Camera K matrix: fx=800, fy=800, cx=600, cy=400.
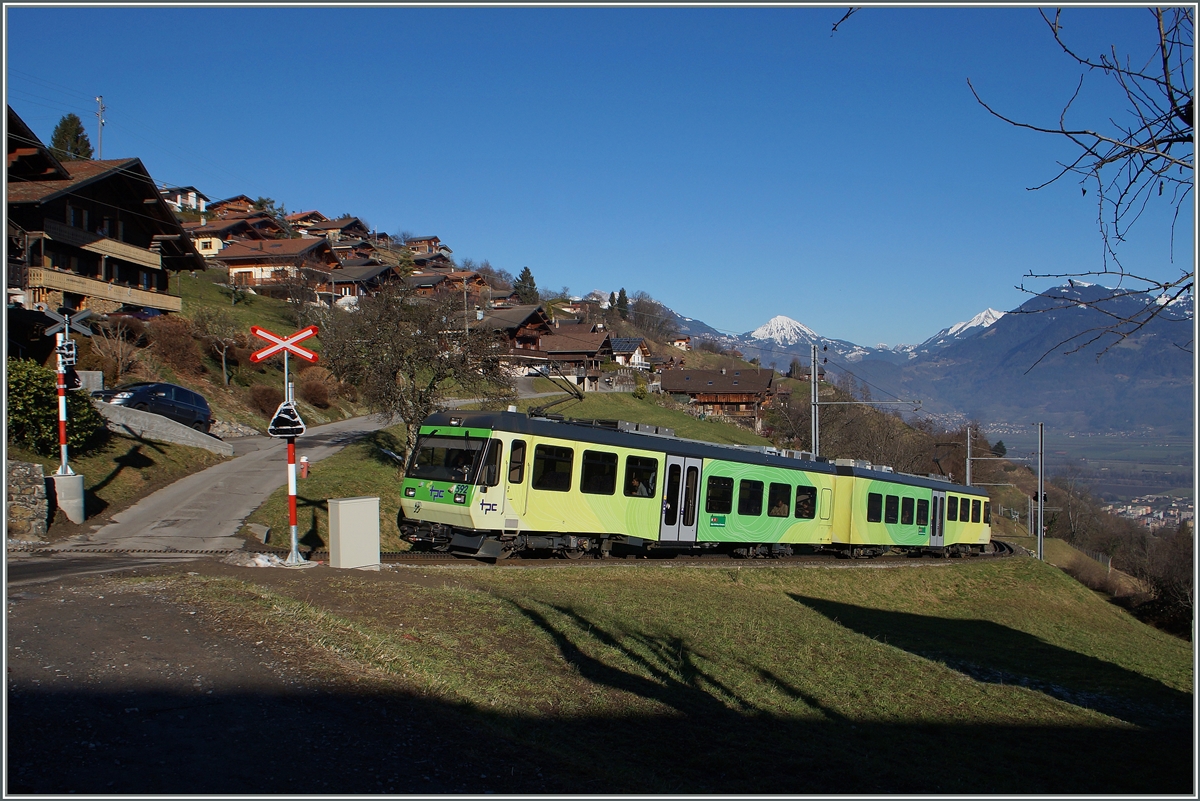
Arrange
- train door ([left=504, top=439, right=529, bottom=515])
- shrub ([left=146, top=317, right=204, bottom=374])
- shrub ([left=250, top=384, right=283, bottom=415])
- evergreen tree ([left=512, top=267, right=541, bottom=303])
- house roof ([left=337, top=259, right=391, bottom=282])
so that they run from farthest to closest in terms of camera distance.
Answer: evergreen tree ([left=512, top=267, right=541, bottom=303])
house roof ([left=337, top=259, right=391, bottom=282])
shrub ([left=250, top=384, right=283, bottom=415])
shrub ([left=146, top=317, right=204, bottom=374])
train door ([left=504, top=439, right=529, bottom=515])

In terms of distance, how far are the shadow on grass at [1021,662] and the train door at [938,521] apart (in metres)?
10.1

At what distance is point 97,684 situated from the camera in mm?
6285

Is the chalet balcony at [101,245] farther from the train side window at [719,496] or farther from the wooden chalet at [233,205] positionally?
the wooden chalet at [233,205]

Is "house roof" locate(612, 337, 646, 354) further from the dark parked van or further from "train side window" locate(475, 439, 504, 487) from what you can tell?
"train side window" locate(475, 439, 504, 487)

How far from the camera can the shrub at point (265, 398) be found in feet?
125

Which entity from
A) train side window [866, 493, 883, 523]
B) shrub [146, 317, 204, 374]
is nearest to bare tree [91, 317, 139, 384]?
shrub [146, 317, 204, 374]

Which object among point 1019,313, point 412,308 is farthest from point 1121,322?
point 412,308

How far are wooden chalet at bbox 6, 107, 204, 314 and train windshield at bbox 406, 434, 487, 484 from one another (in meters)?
20.2

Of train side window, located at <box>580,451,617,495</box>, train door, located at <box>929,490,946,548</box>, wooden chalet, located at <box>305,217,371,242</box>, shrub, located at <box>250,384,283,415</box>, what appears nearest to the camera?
train side window, located at <box>580,451,617,495</box>

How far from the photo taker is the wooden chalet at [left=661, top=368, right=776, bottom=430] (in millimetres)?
91000

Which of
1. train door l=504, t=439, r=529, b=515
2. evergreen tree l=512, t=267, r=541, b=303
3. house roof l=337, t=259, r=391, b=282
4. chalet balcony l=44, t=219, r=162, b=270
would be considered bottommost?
train door l=504, t=439, r=529, b=515

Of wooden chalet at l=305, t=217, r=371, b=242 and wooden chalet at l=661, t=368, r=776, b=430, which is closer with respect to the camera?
wooden chalet at l=661, t=368, r=776, b=430

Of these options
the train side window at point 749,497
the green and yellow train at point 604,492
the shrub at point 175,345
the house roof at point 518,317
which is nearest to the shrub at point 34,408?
the green and yellow train at point 604,492

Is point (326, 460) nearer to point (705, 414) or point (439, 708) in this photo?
point (439, 708)
